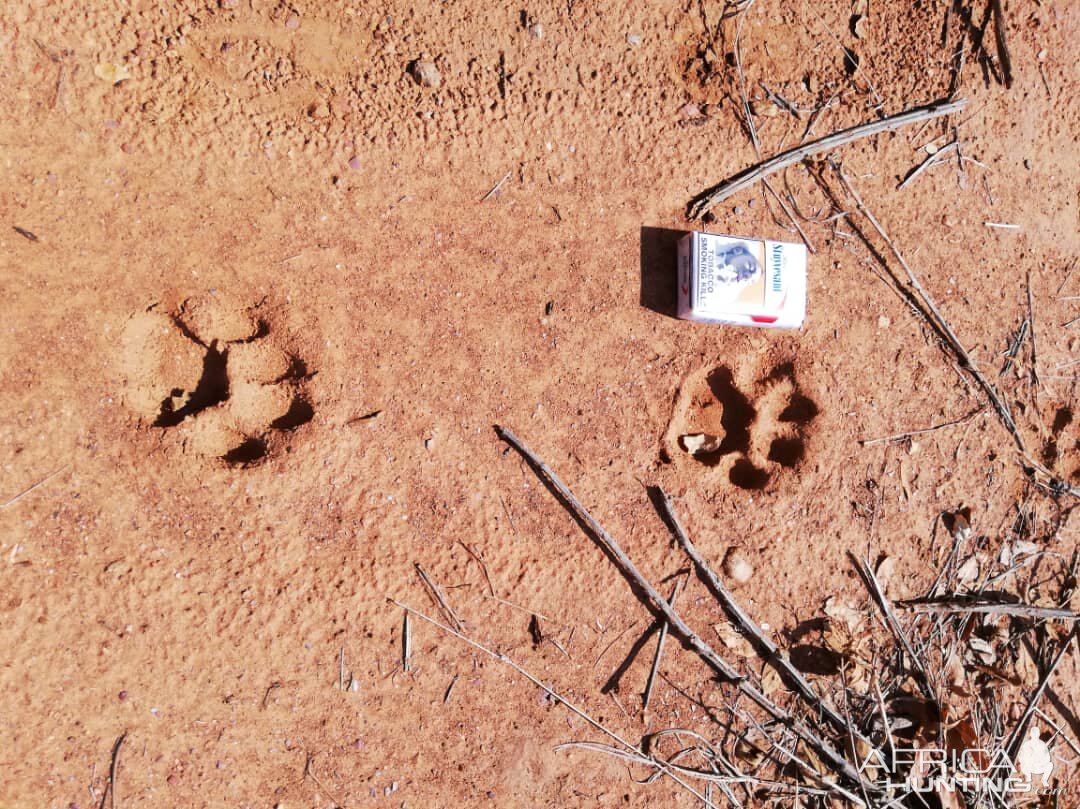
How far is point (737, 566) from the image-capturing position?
2734 millimetres

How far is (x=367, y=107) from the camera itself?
2.49m

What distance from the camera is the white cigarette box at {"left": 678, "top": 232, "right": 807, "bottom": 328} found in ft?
8.43

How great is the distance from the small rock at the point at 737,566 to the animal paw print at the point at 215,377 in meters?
1.79

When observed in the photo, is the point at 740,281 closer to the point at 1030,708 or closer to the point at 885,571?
the point at 885,571

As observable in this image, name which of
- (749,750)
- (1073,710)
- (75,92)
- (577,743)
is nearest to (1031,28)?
(1073,710)

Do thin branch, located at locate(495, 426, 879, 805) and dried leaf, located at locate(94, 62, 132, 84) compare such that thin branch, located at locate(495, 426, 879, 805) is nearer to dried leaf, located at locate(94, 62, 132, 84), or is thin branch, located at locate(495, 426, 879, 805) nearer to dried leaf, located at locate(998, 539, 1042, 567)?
dried leaf, located at locate(998, 539, 1042, 567)

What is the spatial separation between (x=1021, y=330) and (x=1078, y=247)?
566 mm

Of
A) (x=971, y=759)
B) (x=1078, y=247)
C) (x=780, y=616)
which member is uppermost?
(x=1078, y=247)

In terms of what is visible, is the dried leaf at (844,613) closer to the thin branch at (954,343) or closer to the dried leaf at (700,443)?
the dried leaf at (700,443)

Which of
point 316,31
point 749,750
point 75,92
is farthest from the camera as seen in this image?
point 749,750

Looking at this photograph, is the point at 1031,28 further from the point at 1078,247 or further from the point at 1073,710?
the point at 1073,710

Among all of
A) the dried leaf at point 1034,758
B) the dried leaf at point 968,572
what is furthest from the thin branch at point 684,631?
the dried leaf at point 968,572

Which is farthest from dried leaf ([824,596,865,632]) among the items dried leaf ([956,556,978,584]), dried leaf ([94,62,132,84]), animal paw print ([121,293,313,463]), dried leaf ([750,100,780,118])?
dried leaf ([94,62,132,84])

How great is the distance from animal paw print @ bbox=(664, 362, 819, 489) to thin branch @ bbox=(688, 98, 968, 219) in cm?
71
